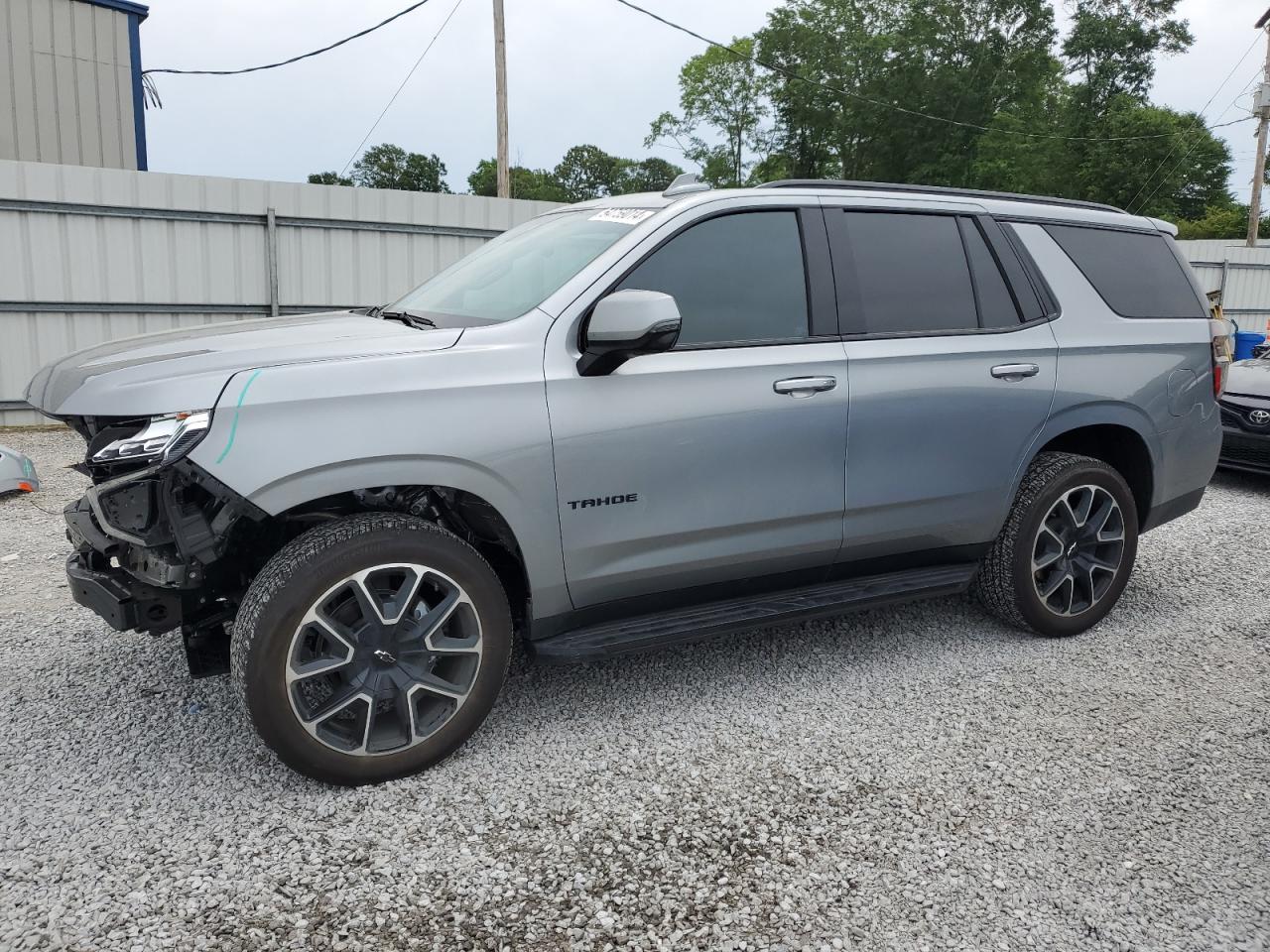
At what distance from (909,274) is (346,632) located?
2.57 metres

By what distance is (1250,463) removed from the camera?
794cm

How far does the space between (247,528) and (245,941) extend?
46.9 inches

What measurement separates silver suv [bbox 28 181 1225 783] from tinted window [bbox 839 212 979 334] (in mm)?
13

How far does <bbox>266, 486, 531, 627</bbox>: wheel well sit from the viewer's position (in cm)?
303

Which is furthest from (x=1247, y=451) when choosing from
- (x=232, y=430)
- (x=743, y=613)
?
(x=232, y=430)

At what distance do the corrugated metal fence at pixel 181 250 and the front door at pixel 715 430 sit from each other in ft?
27.9

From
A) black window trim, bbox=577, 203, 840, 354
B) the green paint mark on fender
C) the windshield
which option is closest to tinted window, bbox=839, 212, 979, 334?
black window trim, bbox=577, 203, 840, 354

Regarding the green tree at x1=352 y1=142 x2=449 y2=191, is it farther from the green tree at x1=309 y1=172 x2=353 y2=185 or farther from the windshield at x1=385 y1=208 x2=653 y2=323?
the windshield at x1=385 y1=208 x2=653 y2=323

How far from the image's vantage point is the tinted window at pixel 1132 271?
4.35 m

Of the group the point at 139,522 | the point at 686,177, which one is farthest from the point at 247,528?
the point at 686,177

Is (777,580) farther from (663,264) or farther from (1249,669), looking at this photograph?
(1249,669)

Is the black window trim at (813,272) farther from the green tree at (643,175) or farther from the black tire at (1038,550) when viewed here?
the green tree at (643,175)

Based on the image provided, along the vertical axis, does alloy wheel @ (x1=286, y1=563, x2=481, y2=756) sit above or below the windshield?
below

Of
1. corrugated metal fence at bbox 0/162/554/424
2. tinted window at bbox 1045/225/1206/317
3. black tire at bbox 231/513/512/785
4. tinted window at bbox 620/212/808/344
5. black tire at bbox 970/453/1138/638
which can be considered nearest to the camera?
black tire at bbox 231/513/512/785
